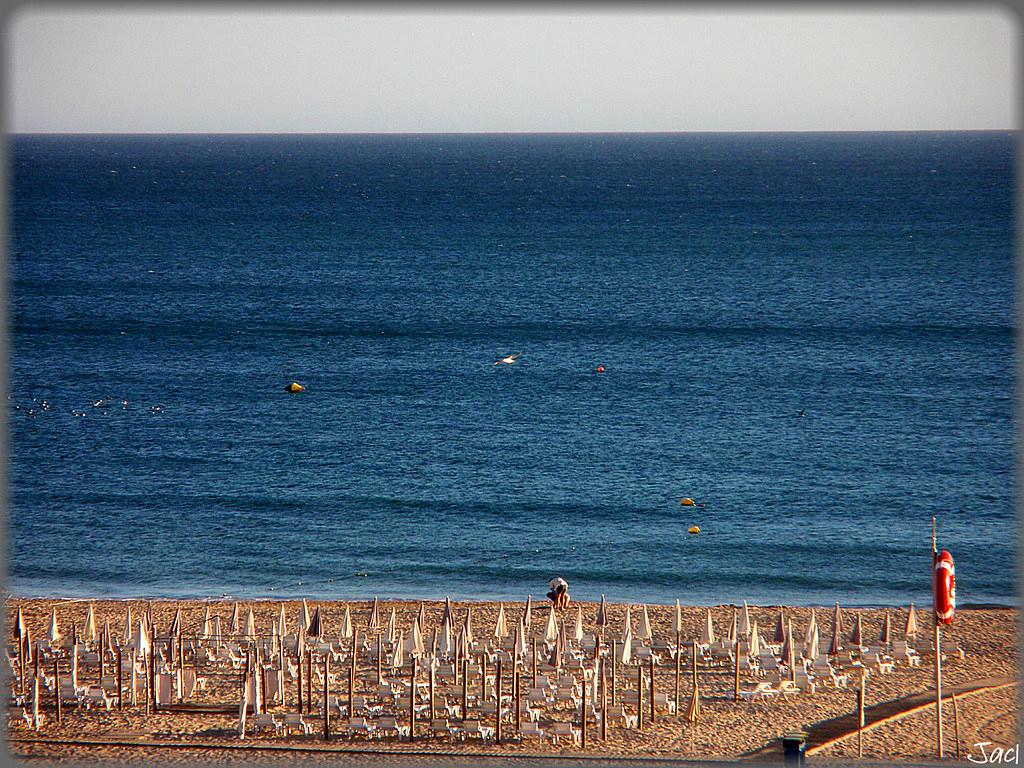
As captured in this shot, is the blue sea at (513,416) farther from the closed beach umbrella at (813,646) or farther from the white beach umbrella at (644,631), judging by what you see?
the closed beach umbrella at (813,646)

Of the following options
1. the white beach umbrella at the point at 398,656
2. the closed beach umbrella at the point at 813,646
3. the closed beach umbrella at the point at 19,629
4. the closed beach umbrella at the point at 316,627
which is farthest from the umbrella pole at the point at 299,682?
the closed beach umbrella at the point at 813,646

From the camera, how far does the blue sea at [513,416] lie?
36.6 m

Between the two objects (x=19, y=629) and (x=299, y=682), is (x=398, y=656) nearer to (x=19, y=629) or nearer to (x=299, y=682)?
(x=299, y=682)

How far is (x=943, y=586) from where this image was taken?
17016 millimetres

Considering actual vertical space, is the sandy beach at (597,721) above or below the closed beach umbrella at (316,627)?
below

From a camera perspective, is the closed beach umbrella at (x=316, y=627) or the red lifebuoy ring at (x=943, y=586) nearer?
the red lifebuoy ring at (x=943, y=586)

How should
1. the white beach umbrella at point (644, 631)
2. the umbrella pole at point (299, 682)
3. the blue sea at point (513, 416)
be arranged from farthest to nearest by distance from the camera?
the blue sea at point (513, 416) → the white beach umbrella at point (644, 631) → the umbrella pole at point (299, 682)

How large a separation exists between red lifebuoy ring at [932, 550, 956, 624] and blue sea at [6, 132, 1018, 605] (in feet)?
51.8

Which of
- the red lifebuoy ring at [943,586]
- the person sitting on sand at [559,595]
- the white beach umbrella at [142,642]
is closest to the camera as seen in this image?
the red lifebuoy ring at [943,586]

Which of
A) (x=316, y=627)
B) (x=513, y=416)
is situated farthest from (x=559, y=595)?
(x=513, y=416)

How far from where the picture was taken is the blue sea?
36594mm

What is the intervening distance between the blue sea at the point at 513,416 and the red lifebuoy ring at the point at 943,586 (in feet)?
51.8

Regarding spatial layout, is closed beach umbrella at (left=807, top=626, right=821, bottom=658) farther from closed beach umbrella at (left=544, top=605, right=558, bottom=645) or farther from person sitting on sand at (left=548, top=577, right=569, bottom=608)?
person sitting on sand at (left=548, top=577, right=569, bottom=608)

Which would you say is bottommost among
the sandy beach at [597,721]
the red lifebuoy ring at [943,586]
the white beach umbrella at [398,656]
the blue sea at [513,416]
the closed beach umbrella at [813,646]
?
the sandy beach at [597,721]
